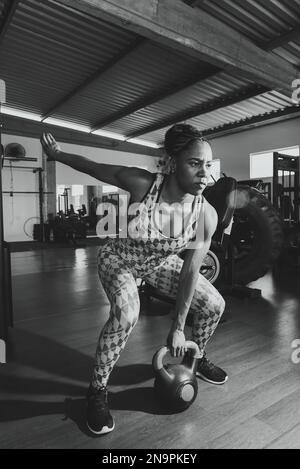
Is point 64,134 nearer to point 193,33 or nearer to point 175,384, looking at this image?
point 193,33

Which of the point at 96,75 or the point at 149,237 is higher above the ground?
the point at 96,75

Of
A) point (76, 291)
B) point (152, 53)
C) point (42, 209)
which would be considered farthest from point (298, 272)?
point (42, 209)

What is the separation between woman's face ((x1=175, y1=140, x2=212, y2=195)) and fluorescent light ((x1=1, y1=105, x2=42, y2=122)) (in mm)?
8408

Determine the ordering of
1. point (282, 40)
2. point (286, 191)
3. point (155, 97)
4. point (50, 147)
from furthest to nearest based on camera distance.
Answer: point (155, 97) < point (286, 191) < point (282, 40) < point (50, 147)

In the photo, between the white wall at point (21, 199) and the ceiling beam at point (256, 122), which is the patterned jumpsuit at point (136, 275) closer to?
the ceiling beam at point (256, 122)

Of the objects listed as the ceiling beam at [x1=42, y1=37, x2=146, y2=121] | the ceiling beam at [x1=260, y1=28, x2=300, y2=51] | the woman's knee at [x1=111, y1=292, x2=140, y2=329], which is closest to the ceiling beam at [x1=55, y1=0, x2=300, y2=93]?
the ceiling beam at [x1=260, y1=28, x2=300, y2=51]

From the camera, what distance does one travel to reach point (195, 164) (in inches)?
47.0

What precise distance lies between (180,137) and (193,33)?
3250 millimetres

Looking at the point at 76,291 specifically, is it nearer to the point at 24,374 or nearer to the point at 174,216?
the point at 24,374

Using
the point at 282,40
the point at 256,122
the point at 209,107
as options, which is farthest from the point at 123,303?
the point at 256,122

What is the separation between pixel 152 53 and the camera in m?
5.23

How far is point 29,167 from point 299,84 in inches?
270

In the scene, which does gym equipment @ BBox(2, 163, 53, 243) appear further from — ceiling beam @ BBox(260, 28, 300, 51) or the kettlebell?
the kettlebell

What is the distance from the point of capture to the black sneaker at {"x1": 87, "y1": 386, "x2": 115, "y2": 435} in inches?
47.4
